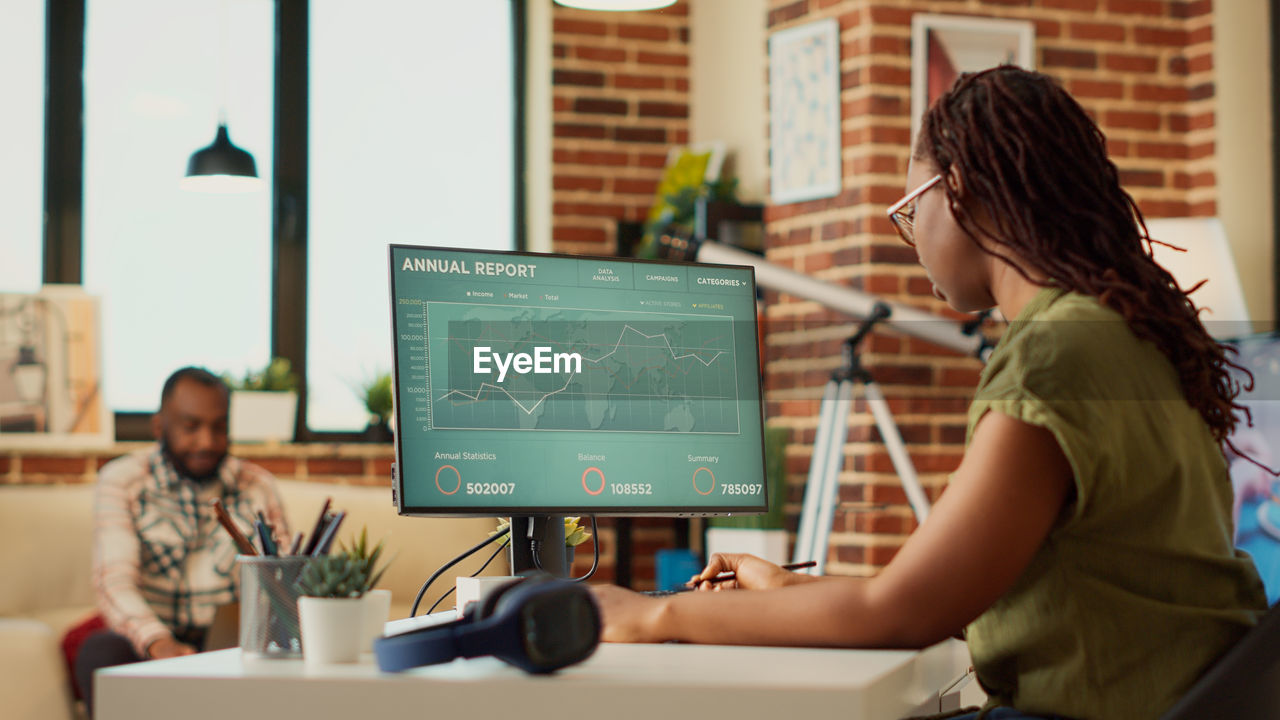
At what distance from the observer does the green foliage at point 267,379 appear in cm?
418

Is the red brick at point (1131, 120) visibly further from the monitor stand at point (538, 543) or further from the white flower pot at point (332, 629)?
the white flower pot at point (332, 629)

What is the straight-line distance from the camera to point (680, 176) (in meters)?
4.34

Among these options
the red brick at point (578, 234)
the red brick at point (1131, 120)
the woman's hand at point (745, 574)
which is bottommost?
the woman's hand at point (745, 574)

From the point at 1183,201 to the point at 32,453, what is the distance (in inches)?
148

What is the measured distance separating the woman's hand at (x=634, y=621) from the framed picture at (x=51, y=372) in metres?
3.39

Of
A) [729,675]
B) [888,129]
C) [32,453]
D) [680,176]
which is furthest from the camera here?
[680,176]

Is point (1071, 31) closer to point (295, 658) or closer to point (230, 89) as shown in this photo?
point (230, 89)

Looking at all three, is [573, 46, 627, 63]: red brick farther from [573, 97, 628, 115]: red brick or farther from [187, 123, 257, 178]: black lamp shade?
[187, 123, 257, 178]: black lamp shade

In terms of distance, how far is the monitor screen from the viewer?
4.54ft

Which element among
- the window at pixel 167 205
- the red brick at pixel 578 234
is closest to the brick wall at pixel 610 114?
the red brick at pixel 578 234

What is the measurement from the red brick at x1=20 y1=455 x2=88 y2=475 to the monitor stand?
10.2ft

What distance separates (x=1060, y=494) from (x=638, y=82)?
3.95 metres

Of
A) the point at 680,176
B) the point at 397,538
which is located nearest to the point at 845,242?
the point at 680,176

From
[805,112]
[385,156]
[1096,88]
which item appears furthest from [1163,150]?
[385,156]
